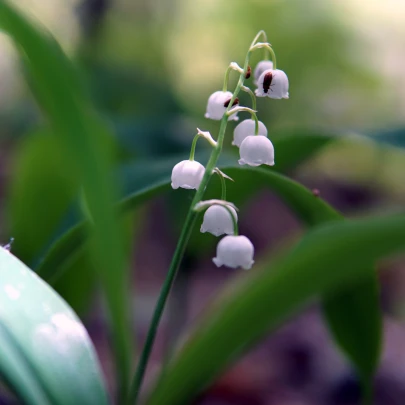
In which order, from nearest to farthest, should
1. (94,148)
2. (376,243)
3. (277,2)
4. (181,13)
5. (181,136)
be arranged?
(376,243) → (94,148) → (181,136) → (277,2) → (181,13)

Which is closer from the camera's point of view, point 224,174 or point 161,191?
point 224,174

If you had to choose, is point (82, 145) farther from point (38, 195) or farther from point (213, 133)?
point (213, 133)

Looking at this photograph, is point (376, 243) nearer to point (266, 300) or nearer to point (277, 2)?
point (266, 300)

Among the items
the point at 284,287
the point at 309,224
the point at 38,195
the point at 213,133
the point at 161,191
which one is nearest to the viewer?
the point at 284,287

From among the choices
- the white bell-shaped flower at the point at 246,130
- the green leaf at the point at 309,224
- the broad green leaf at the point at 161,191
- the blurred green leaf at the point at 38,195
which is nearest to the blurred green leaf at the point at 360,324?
the green leaf at the point at 309,224

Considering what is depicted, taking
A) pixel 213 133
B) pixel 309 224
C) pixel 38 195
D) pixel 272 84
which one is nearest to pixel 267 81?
pixel 272 84

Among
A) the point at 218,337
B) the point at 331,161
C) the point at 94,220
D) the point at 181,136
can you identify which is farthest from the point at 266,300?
the point at 331,161

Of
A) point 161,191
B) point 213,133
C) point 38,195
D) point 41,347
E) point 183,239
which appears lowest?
point 41,347
